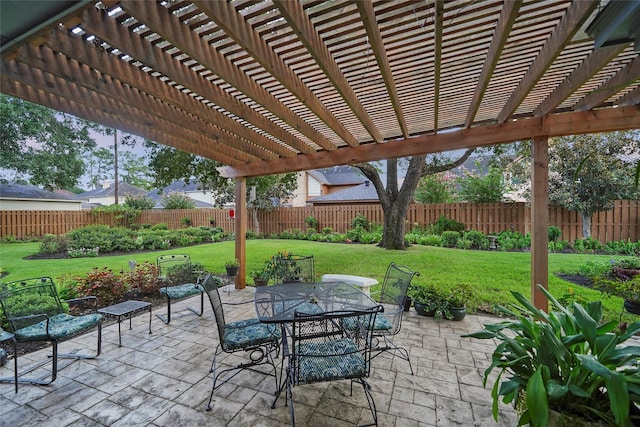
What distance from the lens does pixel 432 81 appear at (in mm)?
2492

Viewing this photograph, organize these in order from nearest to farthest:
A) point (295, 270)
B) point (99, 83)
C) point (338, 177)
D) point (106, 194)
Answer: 1. point (99, 83)
2. point (295, 270)
3. point (338, 177)
4. point (106, 194)

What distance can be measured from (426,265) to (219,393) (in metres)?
5.33

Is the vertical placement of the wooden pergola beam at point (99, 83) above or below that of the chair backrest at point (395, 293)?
above

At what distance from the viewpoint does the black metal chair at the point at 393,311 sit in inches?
102

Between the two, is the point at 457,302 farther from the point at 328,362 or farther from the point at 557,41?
the point at 557,41

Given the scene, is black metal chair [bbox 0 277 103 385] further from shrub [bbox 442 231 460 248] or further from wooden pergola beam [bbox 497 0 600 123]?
shrub [bbox 442 231 460 248]

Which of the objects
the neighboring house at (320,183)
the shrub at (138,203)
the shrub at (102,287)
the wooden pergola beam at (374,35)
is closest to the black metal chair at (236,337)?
the wooden pergola beam at (374,35)

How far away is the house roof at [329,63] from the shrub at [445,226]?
653 cm

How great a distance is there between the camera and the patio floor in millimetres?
1994

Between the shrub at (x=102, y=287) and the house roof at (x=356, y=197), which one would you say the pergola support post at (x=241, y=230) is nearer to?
the shrub at (x=102, y=287)

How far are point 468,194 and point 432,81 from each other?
9.01 m

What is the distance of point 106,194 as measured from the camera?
86.4 ft

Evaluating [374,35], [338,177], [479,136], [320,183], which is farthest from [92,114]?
[338,177]

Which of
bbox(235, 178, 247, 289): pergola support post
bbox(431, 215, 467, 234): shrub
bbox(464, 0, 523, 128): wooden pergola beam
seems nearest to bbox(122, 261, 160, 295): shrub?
bbox(235, 178, 247, 289): pergola support post
